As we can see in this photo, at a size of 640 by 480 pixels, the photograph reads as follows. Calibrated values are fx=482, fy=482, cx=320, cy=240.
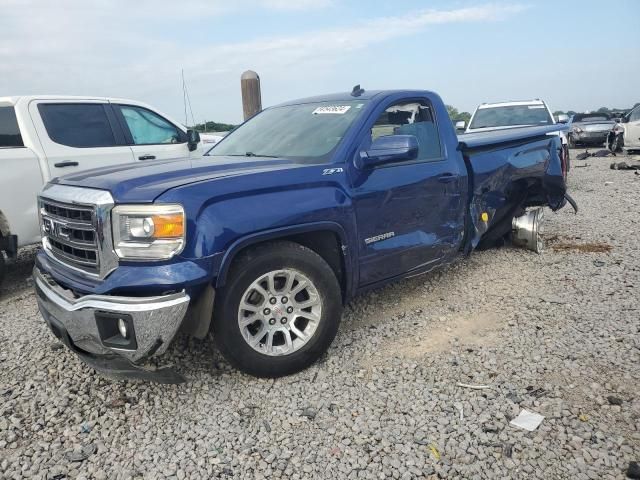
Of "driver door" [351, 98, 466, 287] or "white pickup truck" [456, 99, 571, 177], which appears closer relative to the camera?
"driver door" [351, 98, 466, 287]

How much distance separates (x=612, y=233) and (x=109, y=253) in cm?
608

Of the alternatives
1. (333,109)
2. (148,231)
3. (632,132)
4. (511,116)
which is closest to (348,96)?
(333,109)

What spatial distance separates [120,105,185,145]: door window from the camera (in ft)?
19.6

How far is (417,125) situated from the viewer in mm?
4023

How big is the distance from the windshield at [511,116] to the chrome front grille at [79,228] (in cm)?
903

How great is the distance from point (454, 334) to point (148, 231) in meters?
2.35

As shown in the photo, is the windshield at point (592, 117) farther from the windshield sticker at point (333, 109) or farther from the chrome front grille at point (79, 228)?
the chrome front grille at point (79, 228)

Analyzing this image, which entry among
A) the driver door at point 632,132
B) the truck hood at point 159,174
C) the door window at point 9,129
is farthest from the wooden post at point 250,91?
the driver door at point 632,132

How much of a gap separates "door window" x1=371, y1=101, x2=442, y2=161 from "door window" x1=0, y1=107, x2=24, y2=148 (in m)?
3.86

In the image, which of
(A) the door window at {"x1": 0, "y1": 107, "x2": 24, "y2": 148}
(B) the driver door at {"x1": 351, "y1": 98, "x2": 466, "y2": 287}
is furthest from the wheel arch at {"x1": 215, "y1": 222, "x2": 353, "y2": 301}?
(A) the door window at {"x1": 0, "y1": 107, "x2": 24, "y2": 148}

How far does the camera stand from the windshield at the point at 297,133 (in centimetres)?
346

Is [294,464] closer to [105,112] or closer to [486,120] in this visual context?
[105,112]

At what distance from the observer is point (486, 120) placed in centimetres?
1055

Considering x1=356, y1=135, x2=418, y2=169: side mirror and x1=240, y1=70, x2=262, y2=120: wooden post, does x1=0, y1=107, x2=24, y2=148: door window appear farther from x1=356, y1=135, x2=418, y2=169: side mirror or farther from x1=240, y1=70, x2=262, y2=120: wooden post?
x1=240, y1=70, x2=262, y2=120: wooden post
